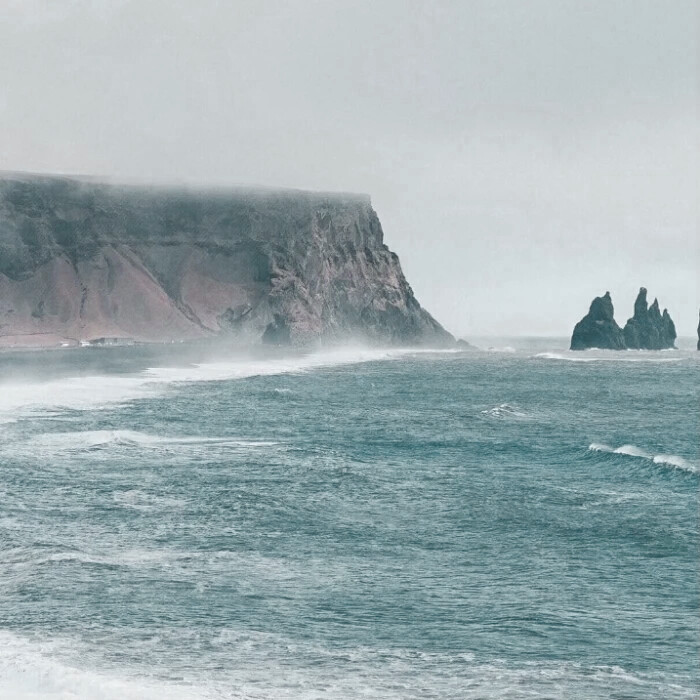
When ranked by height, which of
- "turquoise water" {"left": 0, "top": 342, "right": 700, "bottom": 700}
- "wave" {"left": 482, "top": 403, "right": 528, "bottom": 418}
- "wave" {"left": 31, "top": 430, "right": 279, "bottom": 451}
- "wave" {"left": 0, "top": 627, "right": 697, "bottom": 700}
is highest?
"wave" {"left": 482, "top": 403, "right": 528, "bottom": 418}

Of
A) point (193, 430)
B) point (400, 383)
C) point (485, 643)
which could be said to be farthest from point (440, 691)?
point (400, 383)

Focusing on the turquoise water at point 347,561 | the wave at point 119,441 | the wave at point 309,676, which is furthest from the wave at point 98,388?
the wave at point 309,676

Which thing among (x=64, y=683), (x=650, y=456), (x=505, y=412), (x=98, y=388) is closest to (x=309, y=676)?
(x=64, y=683)

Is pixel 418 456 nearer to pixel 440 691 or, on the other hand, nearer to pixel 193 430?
pixel 193 430

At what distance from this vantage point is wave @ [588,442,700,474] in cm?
5116

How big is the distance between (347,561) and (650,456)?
26.7m

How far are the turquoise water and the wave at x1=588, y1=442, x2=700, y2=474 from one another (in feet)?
0.60

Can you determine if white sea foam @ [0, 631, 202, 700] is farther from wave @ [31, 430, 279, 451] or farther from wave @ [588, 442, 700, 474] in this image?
wave @ [31, 430, 279, 451]

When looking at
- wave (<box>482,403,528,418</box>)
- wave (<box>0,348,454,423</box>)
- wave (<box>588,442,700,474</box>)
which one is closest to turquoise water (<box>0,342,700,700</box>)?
wave (<box>588,442,700,474</box>)

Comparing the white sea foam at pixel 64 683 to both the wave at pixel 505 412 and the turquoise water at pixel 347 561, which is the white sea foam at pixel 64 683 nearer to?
the turquoise water at pixel 347 561

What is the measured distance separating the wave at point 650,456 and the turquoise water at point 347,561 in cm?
18

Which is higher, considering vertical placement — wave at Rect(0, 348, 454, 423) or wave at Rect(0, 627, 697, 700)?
wave at Rect(0, 348, 454, 423)

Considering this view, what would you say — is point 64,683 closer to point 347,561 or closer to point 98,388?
point 347,561

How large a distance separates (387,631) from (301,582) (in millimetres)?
4662
